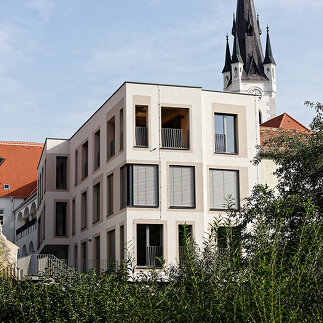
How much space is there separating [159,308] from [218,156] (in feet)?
82.0

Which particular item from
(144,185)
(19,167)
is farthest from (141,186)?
(19,167)

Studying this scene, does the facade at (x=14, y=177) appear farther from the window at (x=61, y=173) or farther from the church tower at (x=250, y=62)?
the church tower at (x=250, y=62)

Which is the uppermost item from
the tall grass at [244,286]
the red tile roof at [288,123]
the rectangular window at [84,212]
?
the red tile roof at [288,123]

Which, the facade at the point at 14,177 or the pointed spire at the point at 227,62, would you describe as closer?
the facade at the point at 14,177

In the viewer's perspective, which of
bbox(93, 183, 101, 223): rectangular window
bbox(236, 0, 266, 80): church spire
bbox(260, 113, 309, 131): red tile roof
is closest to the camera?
bbox(93, 183, 101, 223): rectangular window

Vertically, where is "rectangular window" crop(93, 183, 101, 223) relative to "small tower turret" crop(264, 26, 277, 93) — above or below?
below

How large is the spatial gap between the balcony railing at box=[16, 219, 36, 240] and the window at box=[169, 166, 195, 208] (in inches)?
894

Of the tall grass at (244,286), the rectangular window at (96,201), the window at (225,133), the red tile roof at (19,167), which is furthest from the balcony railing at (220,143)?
the red tile roof at (19,167)

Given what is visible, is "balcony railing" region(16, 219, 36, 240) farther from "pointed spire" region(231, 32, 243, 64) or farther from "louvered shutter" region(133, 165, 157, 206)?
"pointed spire" region(231, 32, 243, 64)

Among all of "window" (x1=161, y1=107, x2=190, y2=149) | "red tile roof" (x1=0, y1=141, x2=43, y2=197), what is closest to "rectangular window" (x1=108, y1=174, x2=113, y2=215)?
"window" (x1=161, y1=107, x2=190, y2=149)

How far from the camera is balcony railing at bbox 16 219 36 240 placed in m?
54.7

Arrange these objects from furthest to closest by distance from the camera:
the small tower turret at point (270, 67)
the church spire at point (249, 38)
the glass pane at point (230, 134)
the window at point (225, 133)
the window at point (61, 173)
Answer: the church spire at point (249, 38), the small tower turret at point (270, 67), the window at point (61, 173), the glass pane at point (230, 134), the window at point (225, 133)

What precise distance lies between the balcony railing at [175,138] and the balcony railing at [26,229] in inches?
886

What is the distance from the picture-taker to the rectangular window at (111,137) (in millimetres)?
36469
